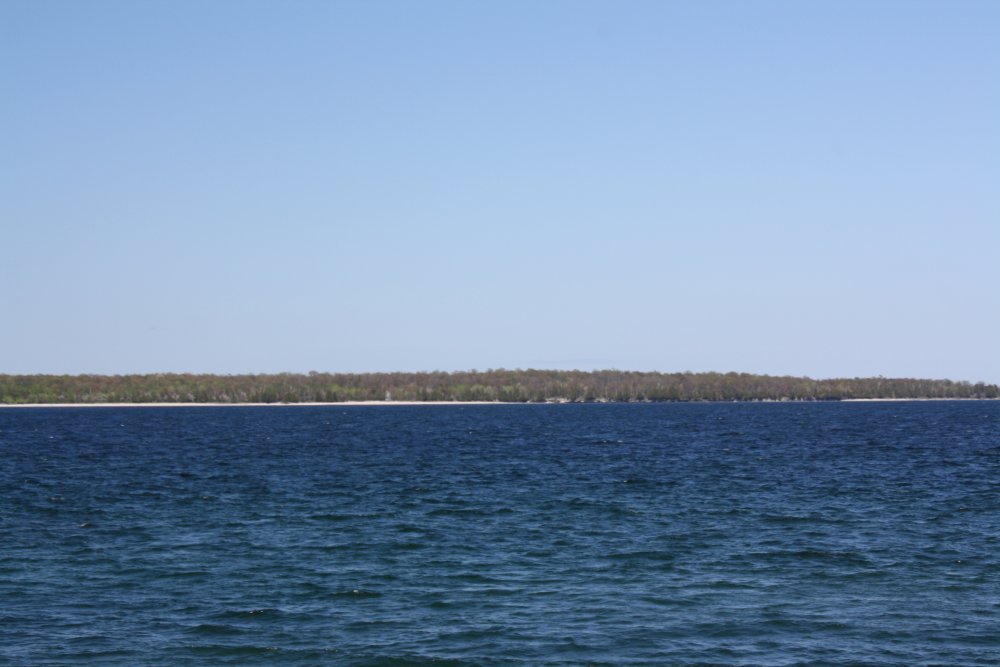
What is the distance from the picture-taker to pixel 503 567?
32.3 meters

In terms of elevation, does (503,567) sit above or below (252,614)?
above

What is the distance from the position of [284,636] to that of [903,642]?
1348 centimetres

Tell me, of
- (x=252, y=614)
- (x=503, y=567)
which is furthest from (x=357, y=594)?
(x=503, y=567)

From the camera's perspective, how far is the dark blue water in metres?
23.6

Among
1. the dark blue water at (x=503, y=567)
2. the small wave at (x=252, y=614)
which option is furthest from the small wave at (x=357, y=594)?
the small wave at (x=252, y=614)

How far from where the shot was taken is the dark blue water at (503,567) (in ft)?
77.3

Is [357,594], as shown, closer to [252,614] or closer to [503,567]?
[252,614]

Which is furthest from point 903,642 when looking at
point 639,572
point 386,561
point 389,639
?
point 386,561

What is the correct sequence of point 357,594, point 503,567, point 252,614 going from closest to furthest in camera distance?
point 252,614 → point 357,594 → point 503,567

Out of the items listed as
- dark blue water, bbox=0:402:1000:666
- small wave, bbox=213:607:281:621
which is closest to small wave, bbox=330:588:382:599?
dark blue water, bbox=0:402:1000:666

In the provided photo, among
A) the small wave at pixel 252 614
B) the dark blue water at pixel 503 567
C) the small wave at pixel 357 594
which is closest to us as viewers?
the dark blue water at pixel 503 567

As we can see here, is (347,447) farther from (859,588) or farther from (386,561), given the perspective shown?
(859,588)

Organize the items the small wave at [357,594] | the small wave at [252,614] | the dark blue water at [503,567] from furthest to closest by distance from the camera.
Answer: the small wave at [357,594], the small wave at [252,614], the dark blue water at [503,567]

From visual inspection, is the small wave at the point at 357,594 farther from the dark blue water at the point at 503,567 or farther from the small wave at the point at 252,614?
the small wave at the point at 252,614
